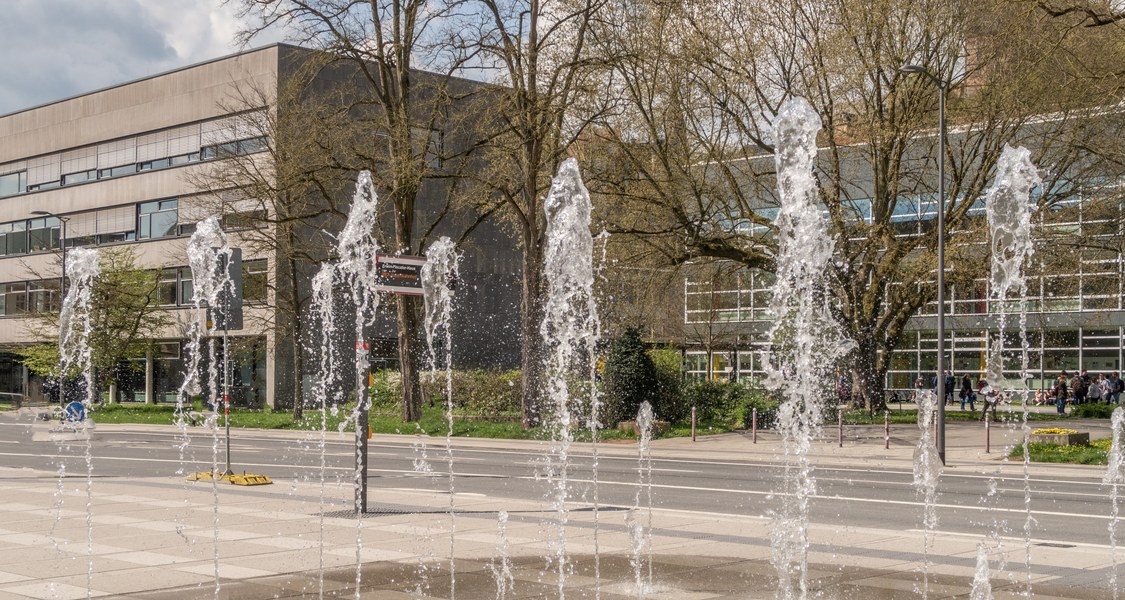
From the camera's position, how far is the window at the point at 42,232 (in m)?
63.2

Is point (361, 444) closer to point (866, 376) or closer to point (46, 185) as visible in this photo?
point (866, 376)

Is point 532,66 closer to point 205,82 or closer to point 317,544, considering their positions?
point 317,544

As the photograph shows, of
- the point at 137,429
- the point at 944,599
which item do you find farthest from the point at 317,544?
the point at 137,429

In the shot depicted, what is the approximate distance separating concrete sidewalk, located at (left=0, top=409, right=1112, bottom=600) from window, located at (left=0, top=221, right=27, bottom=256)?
177ft

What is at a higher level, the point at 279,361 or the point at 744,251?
the point at 744,251

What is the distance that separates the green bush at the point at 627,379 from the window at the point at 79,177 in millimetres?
37529

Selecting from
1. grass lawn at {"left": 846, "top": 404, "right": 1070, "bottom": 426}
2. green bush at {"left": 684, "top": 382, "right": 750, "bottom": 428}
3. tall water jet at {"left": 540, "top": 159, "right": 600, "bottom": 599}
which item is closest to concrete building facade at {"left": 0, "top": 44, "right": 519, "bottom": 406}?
tall water jet at {"left": 540, "top": 159, "right": 600, "bottom": 599}

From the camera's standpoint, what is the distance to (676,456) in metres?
26.4

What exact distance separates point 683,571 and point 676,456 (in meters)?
17.0

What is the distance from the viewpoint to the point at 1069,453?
24.1 m

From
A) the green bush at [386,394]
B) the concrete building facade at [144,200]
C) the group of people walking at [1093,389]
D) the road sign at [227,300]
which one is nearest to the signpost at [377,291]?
the road sign at [227,300]

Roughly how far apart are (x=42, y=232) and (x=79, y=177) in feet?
15.7

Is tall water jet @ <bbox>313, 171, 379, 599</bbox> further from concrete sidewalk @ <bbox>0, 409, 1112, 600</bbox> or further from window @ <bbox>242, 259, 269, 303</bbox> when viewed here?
window @ <bbox>242, 259, 269, 303</bbox>

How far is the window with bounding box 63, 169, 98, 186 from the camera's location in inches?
2386
